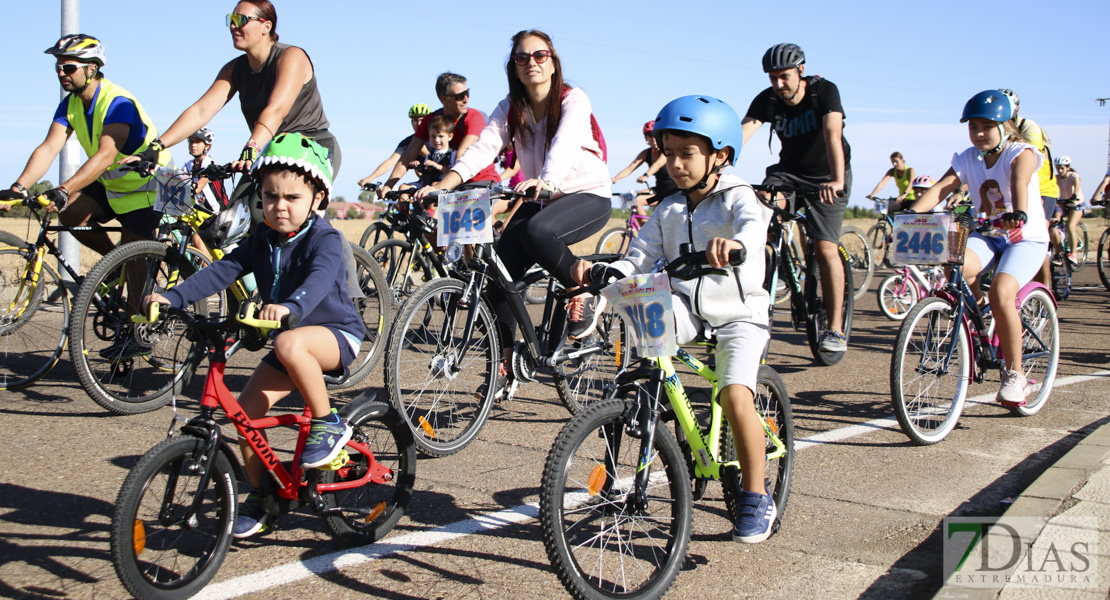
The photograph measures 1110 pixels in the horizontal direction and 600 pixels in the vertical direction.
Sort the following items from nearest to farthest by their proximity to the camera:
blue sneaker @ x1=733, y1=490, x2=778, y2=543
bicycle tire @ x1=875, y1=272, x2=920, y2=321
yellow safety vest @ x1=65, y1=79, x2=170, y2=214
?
blue sneaker @ x1=733, y1=490, x2=778, y2=543, yellow safety vest @ x1=65, y1=79, x2=170, y2=214, bicycle tire @ x1=875, y1=272, x2=920, y2=321

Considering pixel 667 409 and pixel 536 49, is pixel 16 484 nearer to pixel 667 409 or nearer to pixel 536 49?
pixel 667 409

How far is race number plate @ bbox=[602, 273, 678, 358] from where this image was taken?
120 inches

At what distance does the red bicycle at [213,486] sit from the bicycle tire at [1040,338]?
167 inches

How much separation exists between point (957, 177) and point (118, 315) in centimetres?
521

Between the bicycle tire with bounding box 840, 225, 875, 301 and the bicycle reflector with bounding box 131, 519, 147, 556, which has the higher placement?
the bicycle tire with bounding box 840, 225, 875, 301

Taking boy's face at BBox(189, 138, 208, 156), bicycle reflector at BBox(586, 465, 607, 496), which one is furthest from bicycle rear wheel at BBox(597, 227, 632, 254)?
bicycle reflector at BBox(586, 465, 607, 496)

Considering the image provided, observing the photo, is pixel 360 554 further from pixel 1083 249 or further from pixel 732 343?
pixel 1083 249

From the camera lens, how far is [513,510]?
3.88 m

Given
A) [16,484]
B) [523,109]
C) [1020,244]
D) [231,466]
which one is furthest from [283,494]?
[1020,244]

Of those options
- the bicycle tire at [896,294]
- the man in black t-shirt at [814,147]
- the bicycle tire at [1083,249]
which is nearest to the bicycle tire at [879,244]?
the bicycle tire at [1083,249]

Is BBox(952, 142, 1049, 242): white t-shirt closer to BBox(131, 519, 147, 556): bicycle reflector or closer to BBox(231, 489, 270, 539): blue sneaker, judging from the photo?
BBox(231, 489, 270, 539): blue sneaker

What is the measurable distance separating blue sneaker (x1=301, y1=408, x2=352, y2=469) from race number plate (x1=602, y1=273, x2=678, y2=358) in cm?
103

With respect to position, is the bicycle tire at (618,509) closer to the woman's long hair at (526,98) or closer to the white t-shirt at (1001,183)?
the woman's long hair at (526,98)

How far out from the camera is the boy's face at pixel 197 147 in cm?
1298
